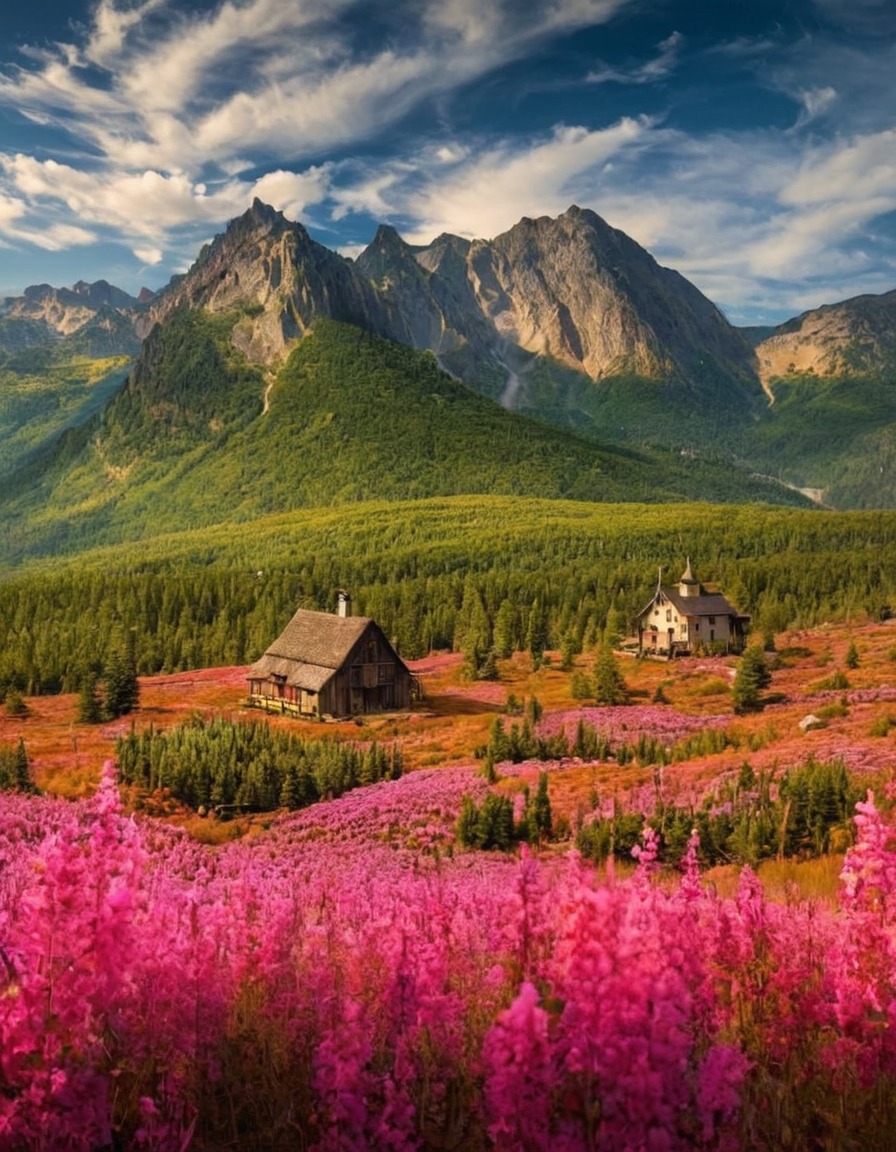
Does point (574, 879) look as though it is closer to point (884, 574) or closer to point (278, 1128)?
point (278, 1128)

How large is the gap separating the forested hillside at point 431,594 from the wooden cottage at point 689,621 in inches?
205

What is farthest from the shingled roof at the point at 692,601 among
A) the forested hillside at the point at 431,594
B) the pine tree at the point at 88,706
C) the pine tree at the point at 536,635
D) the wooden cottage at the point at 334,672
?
the pine tree at the point at 88,706

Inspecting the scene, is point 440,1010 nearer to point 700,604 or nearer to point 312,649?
point 312,649

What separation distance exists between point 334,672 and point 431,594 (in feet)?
195

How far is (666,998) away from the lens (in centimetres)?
430

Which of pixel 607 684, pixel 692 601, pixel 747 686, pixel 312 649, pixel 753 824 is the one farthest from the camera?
pixel 692 601

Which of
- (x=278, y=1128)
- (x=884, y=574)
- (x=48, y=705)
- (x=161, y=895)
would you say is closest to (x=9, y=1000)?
(x=278, y=1128)

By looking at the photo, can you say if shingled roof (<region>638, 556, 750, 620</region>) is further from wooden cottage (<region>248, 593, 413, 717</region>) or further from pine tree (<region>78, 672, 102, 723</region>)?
pine tree (<region>78, 672, 102, 723</region>)

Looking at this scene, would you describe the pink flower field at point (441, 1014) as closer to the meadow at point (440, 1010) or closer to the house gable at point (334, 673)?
the meadow at point (440, 1010)

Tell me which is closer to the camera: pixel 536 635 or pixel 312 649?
pixel 312 649

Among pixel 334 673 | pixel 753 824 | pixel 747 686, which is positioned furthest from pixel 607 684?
pixel 753 824

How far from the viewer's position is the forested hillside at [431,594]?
100875mm

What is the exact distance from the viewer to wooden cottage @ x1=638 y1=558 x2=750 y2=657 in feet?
300

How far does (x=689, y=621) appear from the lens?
91688 mm
